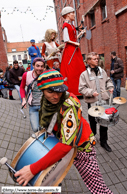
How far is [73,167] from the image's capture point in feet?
9.57

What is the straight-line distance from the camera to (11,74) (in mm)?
6738

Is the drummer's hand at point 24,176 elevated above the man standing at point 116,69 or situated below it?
below

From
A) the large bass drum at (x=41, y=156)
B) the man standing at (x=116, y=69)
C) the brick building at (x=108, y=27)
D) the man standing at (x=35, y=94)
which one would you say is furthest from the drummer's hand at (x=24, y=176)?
the brick building at (x=108, y=27)

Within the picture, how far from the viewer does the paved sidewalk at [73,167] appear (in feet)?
7.85

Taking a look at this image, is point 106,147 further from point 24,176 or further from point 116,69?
point 116,69

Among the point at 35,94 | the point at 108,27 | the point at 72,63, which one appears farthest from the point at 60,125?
the point at 108,27

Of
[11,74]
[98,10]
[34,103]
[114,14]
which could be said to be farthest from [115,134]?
[98,10]

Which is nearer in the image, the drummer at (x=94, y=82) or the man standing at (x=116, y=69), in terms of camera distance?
the drummer at (x=94, y=82)

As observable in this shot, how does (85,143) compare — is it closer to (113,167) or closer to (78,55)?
(113,167)

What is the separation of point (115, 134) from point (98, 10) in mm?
9955

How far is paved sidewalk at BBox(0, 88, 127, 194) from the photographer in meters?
2.39

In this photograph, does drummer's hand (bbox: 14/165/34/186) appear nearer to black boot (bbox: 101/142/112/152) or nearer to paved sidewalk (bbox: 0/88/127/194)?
paved sidewalk (bbox: 0/88/127/194)

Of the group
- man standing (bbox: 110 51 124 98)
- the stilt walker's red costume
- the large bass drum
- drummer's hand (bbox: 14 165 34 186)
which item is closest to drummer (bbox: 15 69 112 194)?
drummer's hand (bbox: 14 165 34 186)

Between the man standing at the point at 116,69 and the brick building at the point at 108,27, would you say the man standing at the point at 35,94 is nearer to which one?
the man standing at the point at 116,69
